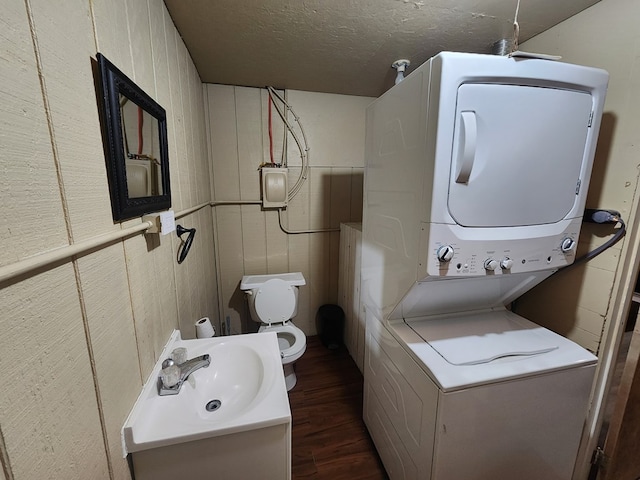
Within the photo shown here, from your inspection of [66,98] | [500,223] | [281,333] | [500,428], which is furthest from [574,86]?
[281,333]

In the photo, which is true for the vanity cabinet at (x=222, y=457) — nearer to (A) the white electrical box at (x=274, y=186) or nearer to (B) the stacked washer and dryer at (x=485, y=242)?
(B) the stacked washer and dryer at (x=485, y=242)

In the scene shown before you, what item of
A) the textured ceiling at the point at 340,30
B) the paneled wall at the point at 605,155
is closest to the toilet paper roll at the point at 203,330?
the textured ceiling at the point at 340,30

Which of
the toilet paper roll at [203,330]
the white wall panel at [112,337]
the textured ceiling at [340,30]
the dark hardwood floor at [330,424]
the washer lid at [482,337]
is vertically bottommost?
the dark hardwood floor at [330,424]

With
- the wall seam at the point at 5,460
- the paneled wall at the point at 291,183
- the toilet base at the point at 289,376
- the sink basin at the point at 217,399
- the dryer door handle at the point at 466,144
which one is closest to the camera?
the wall seam at the point at 5,460

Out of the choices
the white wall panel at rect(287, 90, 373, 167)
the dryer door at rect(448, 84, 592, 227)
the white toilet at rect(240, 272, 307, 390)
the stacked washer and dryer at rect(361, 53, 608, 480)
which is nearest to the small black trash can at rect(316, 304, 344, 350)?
the white toilet at rect(240, 272, 307, 390)

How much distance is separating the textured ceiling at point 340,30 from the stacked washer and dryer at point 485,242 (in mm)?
423

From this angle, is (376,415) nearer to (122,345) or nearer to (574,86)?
(122,345)

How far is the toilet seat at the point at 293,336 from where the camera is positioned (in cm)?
176

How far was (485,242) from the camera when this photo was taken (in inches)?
37.5

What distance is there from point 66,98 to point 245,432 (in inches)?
36.4

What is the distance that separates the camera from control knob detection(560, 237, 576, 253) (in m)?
1.04

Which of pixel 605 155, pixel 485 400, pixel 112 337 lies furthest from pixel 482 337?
pixel 112 337

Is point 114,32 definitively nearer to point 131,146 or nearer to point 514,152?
point 131,146

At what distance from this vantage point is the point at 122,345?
2.35ft
